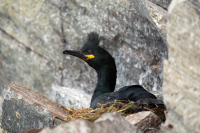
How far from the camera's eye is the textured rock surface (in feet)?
5.35

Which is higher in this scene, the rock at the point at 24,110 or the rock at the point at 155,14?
the rock at the point at 155,14

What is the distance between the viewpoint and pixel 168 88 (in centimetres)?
172

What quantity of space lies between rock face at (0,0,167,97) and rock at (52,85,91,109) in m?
0.26

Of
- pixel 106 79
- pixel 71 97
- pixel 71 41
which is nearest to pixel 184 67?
pixel 106 79

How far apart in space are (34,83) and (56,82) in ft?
3.05

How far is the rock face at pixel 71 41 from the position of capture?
445cm

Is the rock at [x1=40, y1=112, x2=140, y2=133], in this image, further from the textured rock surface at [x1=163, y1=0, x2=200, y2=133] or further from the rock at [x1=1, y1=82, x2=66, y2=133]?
the rock at [x1=1, y1=82, x2=66, y2=133]

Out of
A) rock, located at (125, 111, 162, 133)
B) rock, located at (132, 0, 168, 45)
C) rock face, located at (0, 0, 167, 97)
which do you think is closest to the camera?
rock, located at (125, 111, 162, 133)

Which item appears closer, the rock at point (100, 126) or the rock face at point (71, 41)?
the rock at point (100, 126)

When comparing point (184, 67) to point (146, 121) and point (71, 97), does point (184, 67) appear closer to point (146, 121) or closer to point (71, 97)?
point (146, 121)

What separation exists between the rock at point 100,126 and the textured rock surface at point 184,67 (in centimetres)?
34

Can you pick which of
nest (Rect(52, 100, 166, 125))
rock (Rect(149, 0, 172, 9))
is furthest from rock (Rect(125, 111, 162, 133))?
rock (Rect(149, 0, 172, 9))

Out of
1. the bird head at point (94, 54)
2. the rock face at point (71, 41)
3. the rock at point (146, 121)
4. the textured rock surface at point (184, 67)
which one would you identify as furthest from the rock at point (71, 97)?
the textured rock surface at point (184, 67)

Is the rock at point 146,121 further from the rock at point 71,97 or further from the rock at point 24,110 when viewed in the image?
the rock at point 71,97
